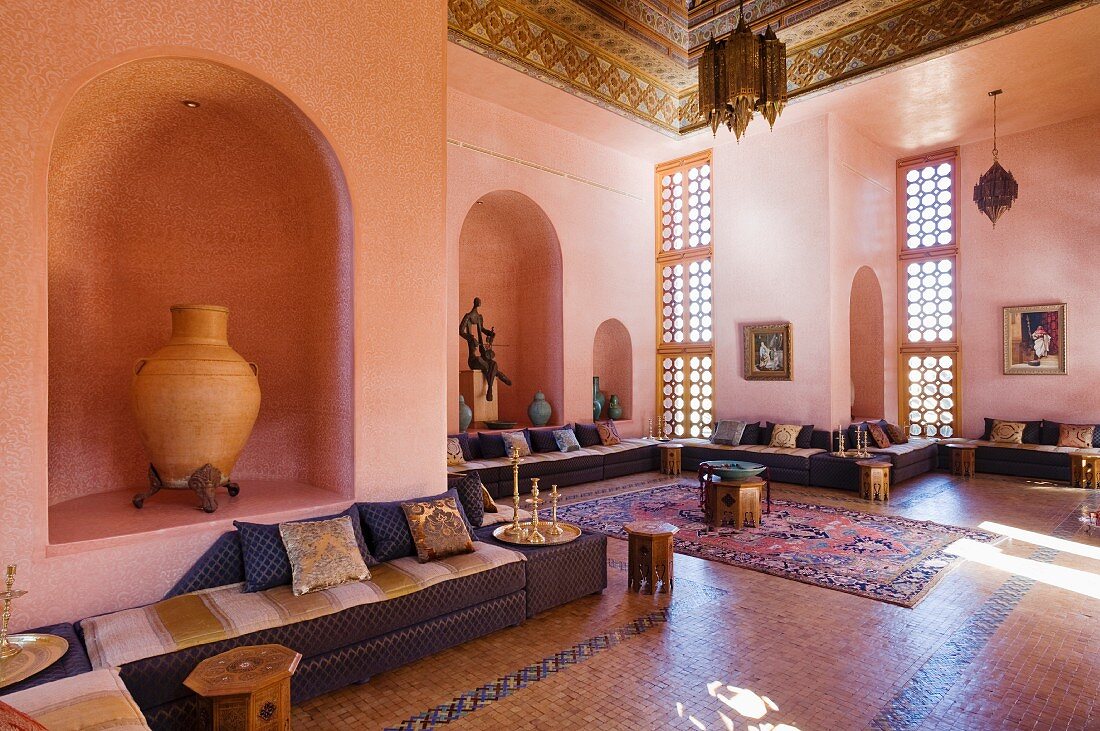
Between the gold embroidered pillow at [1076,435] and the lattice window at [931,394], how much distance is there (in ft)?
6.05

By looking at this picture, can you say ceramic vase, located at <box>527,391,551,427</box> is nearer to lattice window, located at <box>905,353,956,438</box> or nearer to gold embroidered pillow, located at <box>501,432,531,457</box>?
gold embroidered pillow, located at <box>501,432,531,457</box>

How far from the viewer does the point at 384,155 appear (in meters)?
5.43

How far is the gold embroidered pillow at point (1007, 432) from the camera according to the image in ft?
37.1

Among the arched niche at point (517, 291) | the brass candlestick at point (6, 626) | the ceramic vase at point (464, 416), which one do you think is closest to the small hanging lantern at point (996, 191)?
the arched niche at point (517, 291)

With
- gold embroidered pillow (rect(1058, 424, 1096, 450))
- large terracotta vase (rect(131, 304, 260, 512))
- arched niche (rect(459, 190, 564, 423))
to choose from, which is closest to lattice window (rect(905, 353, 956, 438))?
gold embroidered pillow (rect(1058, 424, 1096, 450))

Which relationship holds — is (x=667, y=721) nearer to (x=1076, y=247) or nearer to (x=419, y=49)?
(x=419, y=49)

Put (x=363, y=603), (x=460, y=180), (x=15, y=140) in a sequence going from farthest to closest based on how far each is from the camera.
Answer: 1. (x=460, y=180)
2. (x=363, y=603)
3. (x=15, y=140)

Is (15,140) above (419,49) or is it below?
below

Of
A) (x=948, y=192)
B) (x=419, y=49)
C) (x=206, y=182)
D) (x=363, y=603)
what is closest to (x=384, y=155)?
(x=419, y=49)

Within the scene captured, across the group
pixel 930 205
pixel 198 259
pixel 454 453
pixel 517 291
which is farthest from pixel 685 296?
pixel 198 259

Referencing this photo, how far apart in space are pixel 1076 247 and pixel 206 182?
13317 mm

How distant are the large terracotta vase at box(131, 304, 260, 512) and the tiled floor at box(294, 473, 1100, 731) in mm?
2188

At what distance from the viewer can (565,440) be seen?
1088 cm

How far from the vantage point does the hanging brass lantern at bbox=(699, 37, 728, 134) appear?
6664mm
